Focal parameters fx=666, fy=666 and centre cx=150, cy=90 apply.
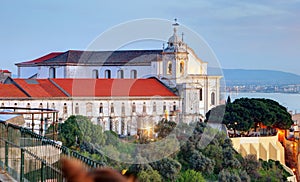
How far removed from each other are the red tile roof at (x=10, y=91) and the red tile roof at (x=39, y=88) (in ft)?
1.85

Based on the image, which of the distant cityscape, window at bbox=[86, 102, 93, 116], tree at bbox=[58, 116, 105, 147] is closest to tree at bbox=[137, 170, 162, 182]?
tree at bbox=[58, 116, 105, 147]

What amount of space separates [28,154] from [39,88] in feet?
149

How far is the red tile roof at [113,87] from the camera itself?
5394 cm

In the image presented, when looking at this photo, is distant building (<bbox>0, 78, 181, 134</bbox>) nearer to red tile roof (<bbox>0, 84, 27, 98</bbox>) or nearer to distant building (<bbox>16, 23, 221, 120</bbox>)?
red tile roof (<bbox>0, 84, 27, 98</bbox>)

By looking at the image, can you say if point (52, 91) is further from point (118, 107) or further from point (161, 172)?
point (161, 172)

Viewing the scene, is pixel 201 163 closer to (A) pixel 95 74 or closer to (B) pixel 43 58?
(A) pixel 95 74

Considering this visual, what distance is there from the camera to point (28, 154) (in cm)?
616

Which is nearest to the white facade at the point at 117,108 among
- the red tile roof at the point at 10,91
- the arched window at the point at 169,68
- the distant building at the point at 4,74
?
the red tile roof at the point at 10,91

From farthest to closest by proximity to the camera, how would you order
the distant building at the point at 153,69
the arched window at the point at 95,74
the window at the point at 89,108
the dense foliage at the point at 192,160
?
the arched window at the point at 95,74, the distant building at the point at 153,69, the window at the point at 89,108, the dense foliage at the point at 192,160

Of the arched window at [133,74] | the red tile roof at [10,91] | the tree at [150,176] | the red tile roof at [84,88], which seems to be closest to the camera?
the tree at [150,176]

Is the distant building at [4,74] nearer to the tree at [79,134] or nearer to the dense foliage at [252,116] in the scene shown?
the dense foliage at [252,116]

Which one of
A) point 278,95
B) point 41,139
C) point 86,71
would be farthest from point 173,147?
point 278,95

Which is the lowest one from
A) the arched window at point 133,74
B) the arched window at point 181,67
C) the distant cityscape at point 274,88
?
the distant cityscape at point 274,88

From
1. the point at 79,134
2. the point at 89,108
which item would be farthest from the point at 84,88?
the point at 79,134
